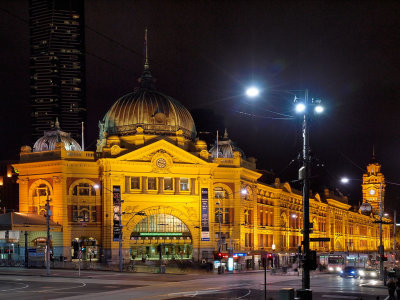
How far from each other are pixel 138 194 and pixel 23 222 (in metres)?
16.4

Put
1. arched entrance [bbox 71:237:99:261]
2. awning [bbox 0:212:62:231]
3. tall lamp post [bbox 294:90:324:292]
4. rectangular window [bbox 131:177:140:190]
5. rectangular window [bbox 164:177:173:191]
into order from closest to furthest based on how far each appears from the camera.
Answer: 1. tall lamp post [bbox 294:90:324:292]
2. awning [bbox 0:212:62:231]
3. arched entrance [bbox 71:237:99:261]
4. rectangular window [bbox 131:177:140:190]
5. rectangular window [bbox 164:177:173:191]

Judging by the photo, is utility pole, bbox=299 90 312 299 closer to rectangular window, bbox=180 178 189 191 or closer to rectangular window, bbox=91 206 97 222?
rectangular window, bbox=91 206 97 222

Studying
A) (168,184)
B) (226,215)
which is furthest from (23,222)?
(226,215)

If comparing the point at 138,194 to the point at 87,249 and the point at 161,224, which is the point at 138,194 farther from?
the point at 87,249

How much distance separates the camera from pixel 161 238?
306ft

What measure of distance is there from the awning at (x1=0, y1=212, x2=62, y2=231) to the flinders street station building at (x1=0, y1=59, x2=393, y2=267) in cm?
16

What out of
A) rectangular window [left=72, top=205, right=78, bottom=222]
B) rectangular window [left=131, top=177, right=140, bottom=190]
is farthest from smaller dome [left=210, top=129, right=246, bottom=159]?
rectangular window [left=72, top=205, right=78, bottom=222]

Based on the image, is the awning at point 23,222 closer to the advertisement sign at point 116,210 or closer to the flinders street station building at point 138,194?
the flinders street station building at point 138,194

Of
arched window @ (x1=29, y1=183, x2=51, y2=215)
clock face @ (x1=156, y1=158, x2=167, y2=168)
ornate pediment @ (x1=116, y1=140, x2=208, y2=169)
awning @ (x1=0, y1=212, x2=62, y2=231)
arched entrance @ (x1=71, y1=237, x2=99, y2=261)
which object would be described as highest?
ornate pediment @ (x1=116, y1=140, x2=208, y2=169)

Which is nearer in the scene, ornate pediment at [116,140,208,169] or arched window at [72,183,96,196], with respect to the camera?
arched window at [72,183,96,196]

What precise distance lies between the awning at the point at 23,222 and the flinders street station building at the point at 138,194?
159mm

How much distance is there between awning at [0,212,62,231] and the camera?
8288cm

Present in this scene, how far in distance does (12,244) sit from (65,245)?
25.7ft

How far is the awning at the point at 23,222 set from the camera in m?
82.9
